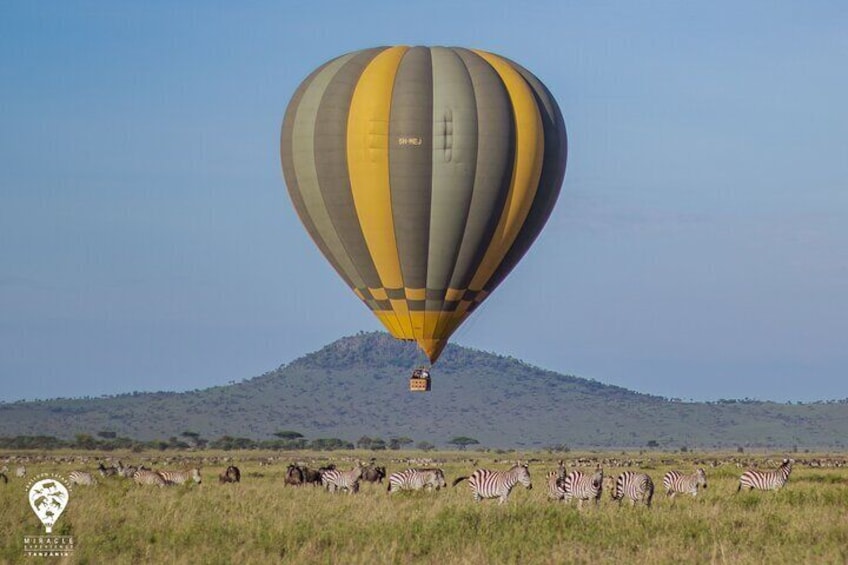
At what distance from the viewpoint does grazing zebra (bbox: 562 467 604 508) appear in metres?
33.1

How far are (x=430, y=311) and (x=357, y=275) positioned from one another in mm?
2584

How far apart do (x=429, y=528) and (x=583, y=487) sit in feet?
25.6

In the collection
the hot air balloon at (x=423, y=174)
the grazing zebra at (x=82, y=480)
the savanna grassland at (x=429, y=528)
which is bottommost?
the savanna grassland at (x=429, y=528)

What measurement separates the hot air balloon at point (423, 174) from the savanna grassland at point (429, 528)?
7613 millimetres

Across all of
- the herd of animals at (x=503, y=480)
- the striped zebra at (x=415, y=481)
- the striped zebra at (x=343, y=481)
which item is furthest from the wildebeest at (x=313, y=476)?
the striped zebra at (x=415, y=481)

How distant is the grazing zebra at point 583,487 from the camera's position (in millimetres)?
33062

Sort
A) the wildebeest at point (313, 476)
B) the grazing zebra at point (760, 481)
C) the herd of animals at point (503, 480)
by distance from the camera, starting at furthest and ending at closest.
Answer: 1. the wildebeest at point (313, 476)
2. the grazing zebra at point (760, 481)
3. the herd of animals at point (503, 480)

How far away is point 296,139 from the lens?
42312mm

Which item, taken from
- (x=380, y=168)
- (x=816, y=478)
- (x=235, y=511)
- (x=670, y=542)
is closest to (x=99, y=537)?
(x=235, y=511)

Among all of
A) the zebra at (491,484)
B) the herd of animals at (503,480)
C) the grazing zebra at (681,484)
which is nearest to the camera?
the herd of animals at (503,480)

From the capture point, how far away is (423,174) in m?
40.5

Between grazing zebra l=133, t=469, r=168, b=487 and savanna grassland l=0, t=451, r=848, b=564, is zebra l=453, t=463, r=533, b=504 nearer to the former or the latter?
savanna grassland l=0, t=451, r=848, b=564

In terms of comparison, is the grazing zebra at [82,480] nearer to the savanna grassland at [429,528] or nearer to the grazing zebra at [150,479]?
the grazing zebra at [150,479]

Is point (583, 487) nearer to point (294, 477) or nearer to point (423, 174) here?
point (423, 174)
